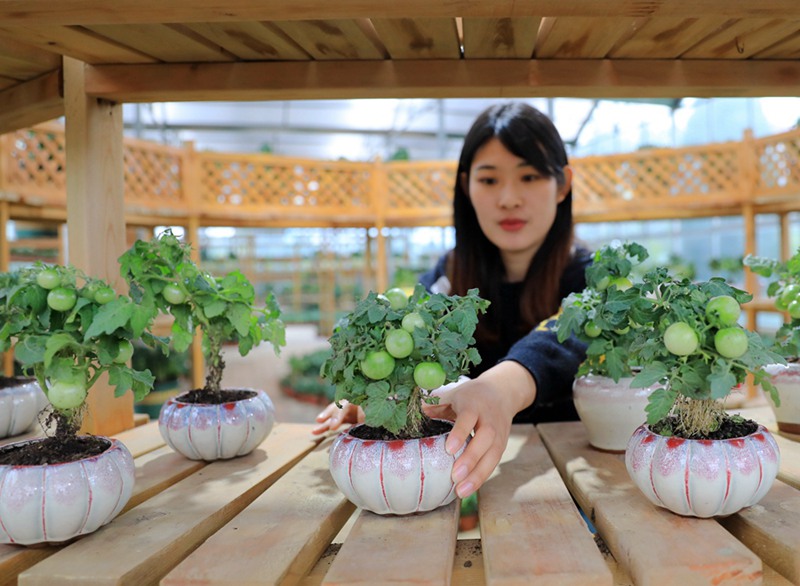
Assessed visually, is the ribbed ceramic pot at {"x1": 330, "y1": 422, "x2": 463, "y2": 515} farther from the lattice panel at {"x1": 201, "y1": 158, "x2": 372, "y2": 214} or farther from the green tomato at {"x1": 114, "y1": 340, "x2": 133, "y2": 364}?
the lattice panel at {"x1": 201, "y1": 158, "x2": 372, "y2": 214}

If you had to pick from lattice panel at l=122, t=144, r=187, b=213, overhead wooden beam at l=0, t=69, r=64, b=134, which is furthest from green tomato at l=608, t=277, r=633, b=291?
lattice panel at l=122, t=144, r=187, b=213

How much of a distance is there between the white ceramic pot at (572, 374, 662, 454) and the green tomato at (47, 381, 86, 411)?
0.62m

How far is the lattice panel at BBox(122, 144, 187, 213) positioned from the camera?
3.25m

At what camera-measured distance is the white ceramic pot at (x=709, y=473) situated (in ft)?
1.83

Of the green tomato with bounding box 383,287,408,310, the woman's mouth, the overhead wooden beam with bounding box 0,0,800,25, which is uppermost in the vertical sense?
the overhead wooden beam with bounding box 0,0,800,25

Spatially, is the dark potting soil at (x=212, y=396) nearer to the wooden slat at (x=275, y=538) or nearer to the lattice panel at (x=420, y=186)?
the wooden slat at (x=275, y=538)

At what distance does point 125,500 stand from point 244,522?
0.13 meters

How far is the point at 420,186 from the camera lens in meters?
4.24

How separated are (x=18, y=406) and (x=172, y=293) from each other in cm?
42

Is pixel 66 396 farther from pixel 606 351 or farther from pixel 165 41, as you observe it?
pixel 606 351

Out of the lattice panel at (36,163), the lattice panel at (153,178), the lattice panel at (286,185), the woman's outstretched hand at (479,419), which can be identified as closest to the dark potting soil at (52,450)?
the woman's outstretched hand at (479,419)

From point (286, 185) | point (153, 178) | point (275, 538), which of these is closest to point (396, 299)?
point (275, 538)

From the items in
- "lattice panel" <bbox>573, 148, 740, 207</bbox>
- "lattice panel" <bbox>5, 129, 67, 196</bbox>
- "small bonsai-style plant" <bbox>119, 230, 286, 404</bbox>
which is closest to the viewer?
"small bonsai-style plant" <bbox>119, 230, 286, 404</bbox>

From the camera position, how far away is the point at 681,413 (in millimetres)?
615
